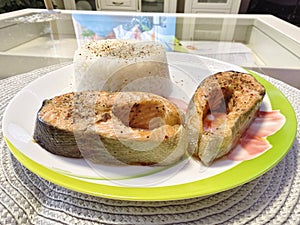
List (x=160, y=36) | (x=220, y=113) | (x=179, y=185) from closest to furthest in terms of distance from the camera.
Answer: (x=179, y=185) → (x=220, y=113) → (x=160, y=36)

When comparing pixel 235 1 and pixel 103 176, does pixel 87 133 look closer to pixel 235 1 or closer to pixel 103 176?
pixel 103 176

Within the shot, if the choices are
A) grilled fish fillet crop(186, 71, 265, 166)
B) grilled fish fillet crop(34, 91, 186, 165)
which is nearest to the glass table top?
grilled fish fillet crop(186, 71, 265, 166)

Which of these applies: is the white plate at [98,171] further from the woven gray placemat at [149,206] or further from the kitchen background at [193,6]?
the kitchen background at [193,6]

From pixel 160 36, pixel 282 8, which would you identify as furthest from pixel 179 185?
pixel 282 8

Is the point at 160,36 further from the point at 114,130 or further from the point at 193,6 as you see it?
the point at 193,6

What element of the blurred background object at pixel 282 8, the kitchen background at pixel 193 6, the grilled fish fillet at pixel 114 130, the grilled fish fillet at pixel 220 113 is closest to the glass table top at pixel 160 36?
the grilled fish fillet at pixel 220 113

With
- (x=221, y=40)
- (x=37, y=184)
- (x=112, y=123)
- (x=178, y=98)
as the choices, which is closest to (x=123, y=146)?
(x=112, y=123)
